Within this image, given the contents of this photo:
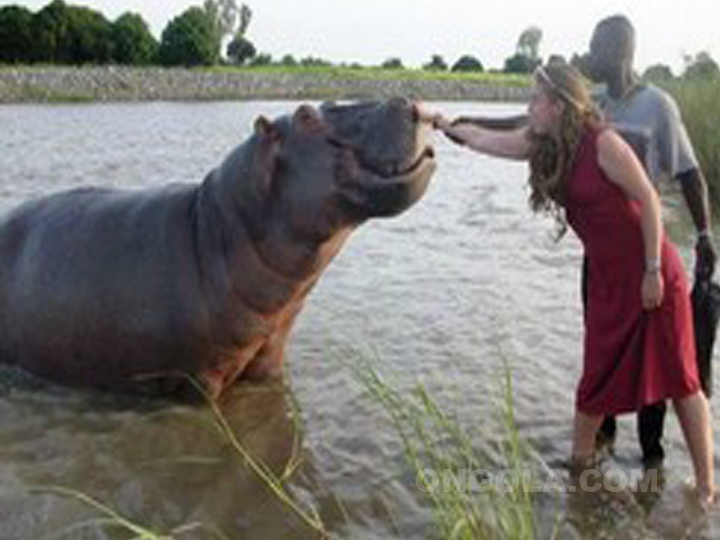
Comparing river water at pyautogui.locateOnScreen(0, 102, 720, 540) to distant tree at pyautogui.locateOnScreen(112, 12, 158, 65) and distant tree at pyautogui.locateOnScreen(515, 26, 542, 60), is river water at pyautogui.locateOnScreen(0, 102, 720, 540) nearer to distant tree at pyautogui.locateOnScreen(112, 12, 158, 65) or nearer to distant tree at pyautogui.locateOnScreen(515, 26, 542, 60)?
distant tree at pyautogui.locateOnScreen(112, 12, 158, 65)

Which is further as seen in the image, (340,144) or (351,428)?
(351,428)

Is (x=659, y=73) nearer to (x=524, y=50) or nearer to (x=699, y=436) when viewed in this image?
(x=699, y=436)

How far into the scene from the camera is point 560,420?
16.5 ft

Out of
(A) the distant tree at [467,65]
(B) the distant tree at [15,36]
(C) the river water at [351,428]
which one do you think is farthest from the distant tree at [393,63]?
(C) the river water at [351,428]

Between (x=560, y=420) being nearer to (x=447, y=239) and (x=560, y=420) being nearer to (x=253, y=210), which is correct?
(x=253, y=210)

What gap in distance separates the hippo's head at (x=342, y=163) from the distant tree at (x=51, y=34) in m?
48.0

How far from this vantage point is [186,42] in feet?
184

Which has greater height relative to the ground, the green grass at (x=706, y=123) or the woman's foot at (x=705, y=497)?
the green grass at (x=706, y=123)

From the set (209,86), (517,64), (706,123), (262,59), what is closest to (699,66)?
(706,123)

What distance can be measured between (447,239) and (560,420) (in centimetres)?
555

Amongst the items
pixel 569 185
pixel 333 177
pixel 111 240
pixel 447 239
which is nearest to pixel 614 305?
pixel 569 185

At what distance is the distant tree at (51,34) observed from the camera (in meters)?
48.5

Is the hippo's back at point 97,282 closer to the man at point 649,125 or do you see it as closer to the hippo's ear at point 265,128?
the hippo's ear at point 265,128

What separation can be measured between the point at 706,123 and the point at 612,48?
7918 mm
